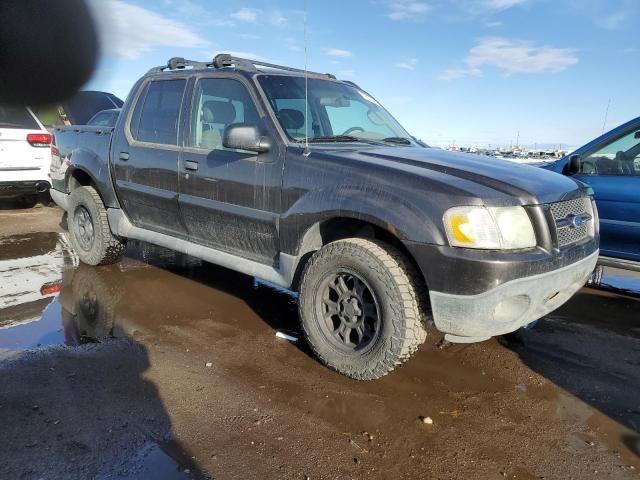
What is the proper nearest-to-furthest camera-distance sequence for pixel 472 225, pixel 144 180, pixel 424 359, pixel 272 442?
pixel 272 442
pixel 472 225
pixel 424 359
pixel 144 180

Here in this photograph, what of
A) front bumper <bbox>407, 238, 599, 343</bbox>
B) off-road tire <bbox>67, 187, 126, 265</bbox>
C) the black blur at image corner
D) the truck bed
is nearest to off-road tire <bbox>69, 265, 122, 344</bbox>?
off-road tire <bbox>67, 187, 126, 265</bbox>

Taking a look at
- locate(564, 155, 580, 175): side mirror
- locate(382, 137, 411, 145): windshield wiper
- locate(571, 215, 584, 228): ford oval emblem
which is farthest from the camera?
locate(564, 155, 580, 175): side mirror

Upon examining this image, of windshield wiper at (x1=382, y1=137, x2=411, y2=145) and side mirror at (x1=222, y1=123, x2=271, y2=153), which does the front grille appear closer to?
windshield wiper at (x1=382, y1=137, x2=411, y2=145)

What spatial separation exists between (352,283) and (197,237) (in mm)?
1625

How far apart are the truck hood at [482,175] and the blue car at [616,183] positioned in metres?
1.28

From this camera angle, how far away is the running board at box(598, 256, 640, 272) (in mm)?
4242

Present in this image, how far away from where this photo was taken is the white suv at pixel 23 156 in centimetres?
733

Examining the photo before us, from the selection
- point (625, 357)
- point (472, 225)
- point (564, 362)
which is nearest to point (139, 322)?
point (472, 225)

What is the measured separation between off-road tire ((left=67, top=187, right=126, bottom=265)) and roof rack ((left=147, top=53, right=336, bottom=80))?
147 cm

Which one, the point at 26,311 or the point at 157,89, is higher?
the point at 157,89

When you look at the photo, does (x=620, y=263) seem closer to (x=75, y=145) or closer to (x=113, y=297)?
(x=113, y=297)

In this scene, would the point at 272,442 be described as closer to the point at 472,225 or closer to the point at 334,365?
the point at 334,365

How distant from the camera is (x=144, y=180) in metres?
4.35

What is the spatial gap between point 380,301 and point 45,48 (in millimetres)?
14910
